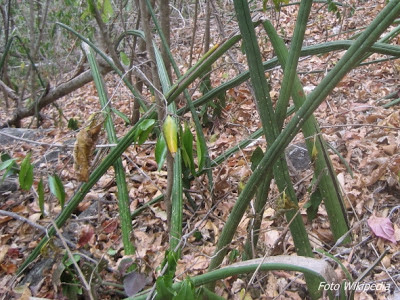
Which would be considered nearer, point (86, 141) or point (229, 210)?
point (86, 141)

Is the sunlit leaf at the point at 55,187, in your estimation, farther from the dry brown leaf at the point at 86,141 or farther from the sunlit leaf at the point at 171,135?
the sunlit leaf at the point at 171,135

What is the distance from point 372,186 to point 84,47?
4.03 ft

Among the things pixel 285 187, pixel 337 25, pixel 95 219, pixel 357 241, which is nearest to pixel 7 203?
pixel 95 219

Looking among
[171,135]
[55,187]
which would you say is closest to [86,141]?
[55,187]

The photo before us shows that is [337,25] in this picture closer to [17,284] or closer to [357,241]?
[357,241]

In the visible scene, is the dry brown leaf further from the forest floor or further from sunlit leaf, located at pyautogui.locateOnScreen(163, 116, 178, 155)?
sunlit leaf, located at pyautogui.locateOnScreen(163, 116, 178, 155)

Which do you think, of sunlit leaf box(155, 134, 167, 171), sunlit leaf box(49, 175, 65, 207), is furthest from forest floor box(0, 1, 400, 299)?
sunlit leaf box(155, 134, 167, 171)

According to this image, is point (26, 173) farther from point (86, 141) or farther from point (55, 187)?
point (86, 141)

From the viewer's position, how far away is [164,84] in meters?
1.26

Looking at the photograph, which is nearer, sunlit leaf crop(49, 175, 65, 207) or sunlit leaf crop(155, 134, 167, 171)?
sunlit leaf crop(155, 134, 167, 171)

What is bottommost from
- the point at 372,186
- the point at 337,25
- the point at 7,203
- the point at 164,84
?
the point at 7,203

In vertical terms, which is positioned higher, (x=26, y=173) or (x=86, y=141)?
(x=86, y=141)

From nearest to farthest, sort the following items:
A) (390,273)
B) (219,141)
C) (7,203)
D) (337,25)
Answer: (390,273), (7,203), (219,141), (337,25)

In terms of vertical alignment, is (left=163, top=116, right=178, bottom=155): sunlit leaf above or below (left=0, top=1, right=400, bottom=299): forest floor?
above
